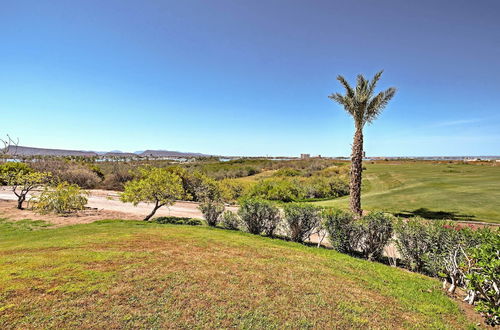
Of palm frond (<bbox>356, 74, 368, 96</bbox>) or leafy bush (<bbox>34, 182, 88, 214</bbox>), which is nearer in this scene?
leafy bush (<bbox>34, 182, 88, 214</bbox>)

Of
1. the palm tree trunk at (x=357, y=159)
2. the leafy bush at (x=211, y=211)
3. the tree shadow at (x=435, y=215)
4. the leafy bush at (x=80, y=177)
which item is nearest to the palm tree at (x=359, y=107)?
the palm tree trunk at (x=357, y=159)

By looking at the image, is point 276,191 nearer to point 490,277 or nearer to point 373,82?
point 373,82

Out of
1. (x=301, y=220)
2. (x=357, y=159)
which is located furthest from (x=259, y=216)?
(x=357, y=159)

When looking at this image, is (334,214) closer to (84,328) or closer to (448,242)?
(448,242)

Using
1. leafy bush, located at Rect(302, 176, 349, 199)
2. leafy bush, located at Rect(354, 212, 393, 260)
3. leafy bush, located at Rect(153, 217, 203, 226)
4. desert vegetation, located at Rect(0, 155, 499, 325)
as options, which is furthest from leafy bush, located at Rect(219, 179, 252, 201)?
leafy bush, located at Rect(354, 212, 393, 260)

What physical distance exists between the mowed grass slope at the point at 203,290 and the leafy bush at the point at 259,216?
3534 mm

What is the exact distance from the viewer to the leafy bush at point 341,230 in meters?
9.11

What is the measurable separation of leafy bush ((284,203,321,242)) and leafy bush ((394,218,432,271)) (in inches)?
121

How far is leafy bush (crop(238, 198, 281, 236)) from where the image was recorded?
37.4 ft

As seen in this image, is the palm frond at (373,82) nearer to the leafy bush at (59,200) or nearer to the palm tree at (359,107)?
the palm tree at (359,107)

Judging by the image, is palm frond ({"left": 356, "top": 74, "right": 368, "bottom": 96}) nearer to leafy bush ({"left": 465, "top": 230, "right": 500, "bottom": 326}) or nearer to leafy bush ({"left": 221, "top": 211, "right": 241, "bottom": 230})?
leafy bush ({"left": 221, "top": 211, "right": 241, "bottom": 230})

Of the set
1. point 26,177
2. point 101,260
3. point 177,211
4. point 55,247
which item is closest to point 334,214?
point 101,260

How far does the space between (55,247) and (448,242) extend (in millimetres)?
12153

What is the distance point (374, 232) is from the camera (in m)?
8.68
